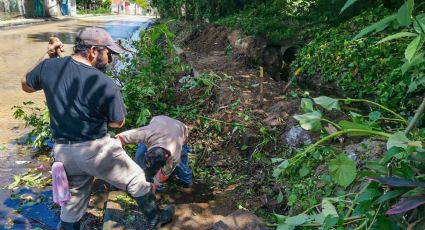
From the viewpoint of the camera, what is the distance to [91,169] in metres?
3.34

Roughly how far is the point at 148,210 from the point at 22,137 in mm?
3701

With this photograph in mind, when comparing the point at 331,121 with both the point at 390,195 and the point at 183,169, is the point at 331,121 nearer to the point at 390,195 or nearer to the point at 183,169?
the point at 390,195

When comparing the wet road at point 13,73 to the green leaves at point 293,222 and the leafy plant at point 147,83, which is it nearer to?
the leafy plant at point 147,83

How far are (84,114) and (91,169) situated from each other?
0.46 metres

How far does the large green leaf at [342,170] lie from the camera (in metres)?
2.40

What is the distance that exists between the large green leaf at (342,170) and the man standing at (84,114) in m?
1.75

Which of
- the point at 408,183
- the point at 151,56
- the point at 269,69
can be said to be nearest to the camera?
the point at 408,183

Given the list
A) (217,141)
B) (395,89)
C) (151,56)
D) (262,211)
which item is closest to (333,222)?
(262,211)

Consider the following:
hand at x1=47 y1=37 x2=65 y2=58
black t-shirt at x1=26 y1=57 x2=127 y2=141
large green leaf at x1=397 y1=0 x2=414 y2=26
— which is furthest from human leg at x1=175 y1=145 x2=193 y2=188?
large green leaf at x1=397 y1=0 x2=414 y2=26

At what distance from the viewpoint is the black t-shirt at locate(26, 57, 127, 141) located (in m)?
3.18

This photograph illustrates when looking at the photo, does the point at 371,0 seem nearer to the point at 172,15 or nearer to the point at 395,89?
the point at 395,89

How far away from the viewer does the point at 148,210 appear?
3615 mm

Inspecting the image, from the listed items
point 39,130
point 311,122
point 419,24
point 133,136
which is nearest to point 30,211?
point 133,136

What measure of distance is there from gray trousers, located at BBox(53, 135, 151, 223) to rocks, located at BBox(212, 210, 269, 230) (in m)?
0.76
